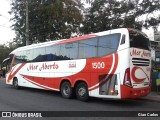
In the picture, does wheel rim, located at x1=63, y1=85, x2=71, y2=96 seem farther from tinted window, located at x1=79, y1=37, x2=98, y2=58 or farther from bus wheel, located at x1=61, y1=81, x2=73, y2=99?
tinted window, located at x1=79, y1=37, x2=98, y2=58

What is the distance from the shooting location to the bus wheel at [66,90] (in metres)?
14.9

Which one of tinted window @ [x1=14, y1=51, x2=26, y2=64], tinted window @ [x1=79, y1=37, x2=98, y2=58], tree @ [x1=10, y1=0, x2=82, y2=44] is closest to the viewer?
tinted window @ [x1=79, y1=37, x2=98, y2=58]

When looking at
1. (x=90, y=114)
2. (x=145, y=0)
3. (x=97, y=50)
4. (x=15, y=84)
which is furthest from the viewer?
(x=15, y=84)

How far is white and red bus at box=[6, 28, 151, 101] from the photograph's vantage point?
40.0ft

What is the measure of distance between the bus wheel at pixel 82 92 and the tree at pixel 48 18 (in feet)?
47.1

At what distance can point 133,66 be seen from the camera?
1232 centimetres

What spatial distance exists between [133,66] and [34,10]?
19.7 meters

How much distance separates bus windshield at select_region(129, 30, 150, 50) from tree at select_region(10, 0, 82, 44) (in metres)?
15.0

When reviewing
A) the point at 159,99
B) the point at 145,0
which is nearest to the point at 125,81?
the point at 159,99

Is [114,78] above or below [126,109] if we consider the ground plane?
above

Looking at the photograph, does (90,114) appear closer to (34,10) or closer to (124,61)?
(124,61)

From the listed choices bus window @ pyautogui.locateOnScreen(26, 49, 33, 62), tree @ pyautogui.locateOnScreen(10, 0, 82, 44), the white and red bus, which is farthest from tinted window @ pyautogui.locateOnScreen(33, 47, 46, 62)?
tree @ pyautogui.locateOnScreen(10, 0, 82, 44)

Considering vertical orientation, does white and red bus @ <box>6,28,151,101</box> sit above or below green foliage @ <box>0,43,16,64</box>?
below

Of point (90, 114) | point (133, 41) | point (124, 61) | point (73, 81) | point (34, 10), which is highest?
point (34, 10)
